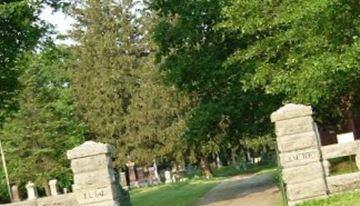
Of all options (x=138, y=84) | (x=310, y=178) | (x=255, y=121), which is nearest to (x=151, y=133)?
(x=138, y=84)

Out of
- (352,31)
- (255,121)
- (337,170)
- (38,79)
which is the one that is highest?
(38,79)

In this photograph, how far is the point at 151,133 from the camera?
55.1m

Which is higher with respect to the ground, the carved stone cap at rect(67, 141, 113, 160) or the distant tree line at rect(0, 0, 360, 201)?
the distant tree line at rect(0, 0, 360, 201)

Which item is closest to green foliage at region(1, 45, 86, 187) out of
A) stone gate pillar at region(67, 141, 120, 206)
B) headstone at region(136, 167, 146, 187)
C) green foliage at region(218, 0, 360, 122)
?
headstone at region(136, 167, 146, 187)

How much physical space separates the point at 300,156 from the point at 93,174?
439 cm

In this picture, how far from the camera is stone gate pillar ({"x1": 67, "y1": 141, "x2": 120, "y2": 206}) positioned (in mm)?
14703

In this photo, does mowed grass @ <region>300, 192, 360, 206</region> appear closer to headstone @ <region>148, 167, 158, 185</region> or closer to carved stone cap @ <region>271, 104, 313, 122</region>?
carved stone cap @ <region>271, 104, 313, 122</region>

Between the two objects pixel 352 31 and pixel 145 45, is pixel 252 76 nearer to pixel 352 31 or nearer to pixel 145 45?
pixel 352 31

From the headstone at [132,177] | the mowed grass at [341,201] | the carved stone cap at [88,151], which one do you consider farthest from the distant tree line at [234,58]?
the headstone at [132,177]

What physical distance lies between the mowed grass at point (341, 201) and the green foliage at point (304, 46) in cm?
370

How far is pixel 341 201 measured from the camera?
14.4 m

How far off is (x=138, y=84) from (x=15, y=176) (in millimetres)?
12225

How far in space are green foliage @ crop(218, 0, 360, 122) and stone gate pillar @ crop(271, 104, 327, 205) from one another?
9.06 ft

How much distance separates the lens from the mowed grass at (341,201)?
1399 cm
